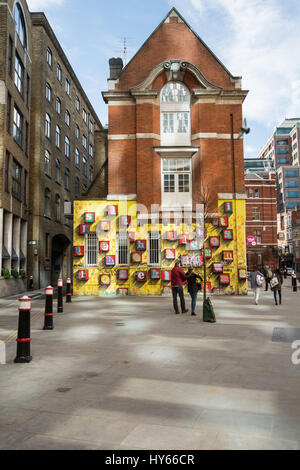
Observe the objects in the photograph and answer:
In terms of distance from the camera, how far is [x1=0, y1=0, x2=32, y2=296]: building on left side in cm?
2130

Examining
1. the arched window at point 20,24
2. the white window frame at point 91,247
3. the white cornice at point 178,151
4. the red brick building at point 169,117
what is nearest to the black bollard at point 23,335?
the white window frame at point 91,247

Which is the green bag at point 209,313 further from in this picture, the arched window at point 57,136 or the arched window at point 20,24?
the arched window at point 57,136

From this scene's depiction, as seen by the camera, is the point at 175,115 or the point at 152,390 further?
the point at 175,115

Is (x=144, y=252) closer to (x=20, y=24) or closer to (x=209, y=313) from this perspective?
(x=209, y=313)

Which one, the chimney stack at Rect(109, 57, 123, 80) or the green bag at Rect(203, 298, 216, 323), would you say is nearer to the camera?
the green bag at Rect(203, 298, 216, 323)

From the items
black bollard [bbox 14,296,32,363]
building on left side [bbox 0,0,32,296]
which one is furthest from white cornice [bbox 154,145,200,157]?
black bollard [bbox 14,296,32,363]

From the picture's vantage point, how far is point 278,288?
1523 cm

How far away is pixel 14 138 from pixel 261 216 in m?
50.7

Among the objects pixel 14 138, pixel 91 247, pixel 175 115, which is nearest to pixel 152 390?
pixel 91 247

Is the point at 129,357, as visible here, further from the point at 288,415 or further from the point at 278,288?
the point at 278,288

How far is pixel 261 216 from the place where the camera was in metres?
65.4

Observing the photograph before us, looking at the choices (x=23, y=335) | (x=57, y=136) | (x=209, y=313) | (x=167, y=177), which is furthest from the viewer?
(x=57, y=136)

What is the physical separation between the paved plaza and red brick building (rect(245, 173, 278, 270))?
5700 cm

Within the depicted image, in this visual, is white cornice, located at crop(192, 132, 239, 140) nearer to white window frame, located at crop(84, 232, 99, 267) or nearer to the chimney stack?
white window frame, located at crop(84, 232, 99, 267)
